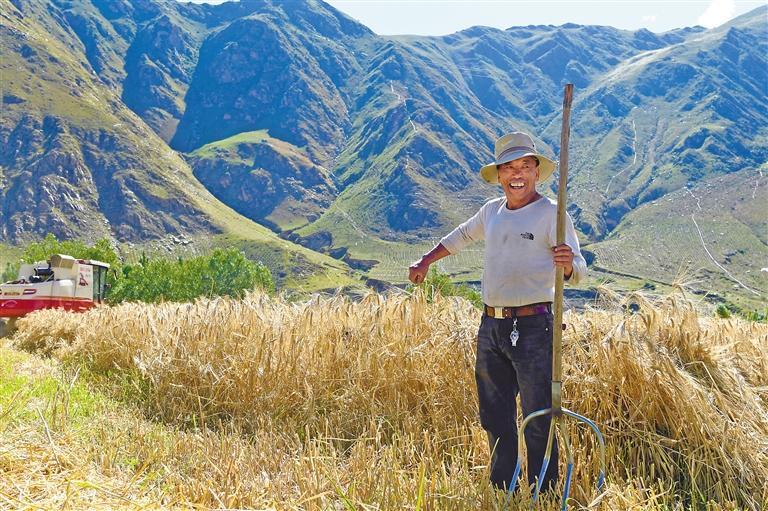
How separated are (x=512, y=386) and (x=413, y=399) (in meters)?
1.69

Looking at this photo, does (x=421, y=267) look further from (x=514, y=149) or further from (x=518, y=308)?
(x=514, y=149)

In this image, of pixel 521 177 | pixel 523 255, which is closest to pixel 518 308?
pixel 523 255

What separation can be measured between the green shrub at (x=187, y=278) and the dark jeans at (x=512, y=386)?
225ft

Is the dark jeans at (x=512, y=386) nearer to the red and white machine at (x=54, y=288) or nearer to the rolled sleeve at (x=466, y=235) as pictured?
the rolled sleeve at (x=466, y=235)

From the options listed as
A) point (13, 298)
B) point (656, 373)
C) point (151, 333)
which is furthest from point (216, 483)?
point (13, 298)

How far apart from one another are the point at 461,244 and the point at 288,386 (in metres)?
2.55

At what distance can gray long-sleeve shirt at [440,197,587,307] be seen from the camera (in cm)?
411

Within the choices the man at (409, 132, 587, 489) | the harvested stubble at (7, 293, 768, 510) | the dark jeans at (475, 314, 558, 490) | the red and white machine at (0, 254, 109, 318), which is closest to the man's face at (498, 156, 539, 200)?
the man at (409, 132, 587, 489)

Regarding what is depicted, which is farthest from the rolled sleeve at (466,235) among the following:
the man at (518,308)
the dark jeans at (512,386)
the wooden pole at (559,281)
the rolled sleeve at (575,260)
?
the wooden pole at (559,281)

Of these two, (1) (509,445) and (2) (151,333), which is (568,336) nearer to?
(1) (509,445)

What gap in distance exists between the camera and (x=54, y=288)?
2306 cm

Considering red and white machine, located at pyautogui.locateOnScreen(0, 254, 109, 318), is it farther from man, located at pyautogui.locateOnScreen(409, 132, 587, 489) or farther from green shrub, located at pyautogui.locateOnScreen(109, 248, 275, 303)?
green shrub, located at pyautogui.locateOnScreen(109, 248, 275, 303)

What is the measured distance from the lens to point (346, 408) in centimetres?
587

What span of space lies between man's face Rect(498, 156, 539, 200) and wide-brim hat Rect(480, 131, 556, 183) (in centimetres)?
6
